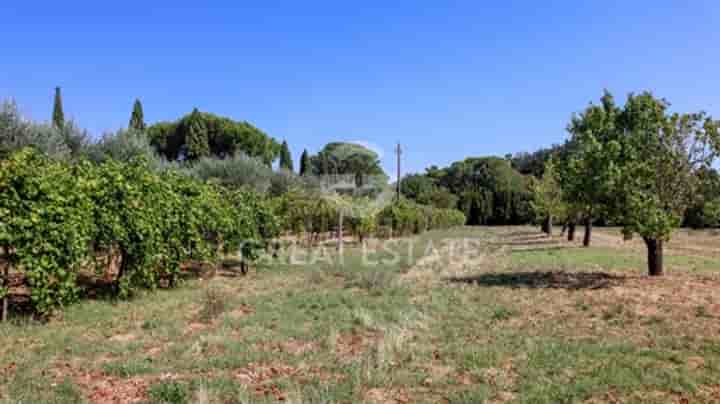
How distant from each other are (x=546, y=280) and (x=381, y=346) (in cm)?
650

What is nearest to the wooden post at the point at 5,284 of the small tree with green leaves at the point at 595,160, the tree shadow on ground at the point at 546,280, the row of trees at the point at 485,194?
the tree shadow on ground at the point at 546,280

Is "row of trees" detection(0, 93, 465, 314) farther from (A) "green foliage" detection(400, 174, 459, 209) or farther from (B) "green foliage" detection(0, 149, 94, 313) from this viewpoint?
(A) "green foliage" detection(400, 174, 459, 209)

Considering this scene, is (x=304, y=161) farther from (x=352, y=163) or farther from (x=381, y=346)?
(x=381, y=346)

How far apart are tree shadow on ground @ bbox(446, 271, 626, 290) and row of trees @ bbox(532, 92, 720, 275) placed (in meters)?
1.25

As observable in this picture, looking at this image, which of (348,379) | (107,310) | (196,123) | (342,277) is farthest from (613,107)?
(196,123)

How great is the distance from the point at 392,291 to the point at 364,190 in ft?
66.5

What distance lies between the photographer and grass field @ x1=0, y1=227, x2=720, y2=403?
3.89 meters

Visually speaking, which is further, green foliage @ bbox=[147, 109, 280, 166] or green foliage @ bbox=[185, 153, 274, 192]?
green foliage @ bbox=[147, 109, 280, 166]

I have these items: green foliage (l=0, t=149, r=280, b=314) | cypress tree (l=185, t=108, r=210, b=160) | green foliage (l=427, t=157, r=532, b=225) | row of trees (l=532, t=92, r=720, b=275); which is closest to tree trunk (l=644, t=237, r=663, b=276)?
row of trees (l=532, t=92, r=720, b=275)

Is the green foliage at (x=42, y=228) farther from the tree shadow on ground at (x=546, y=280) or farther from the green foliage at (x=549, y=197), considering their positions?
the green foliage at (x=549, y=197)

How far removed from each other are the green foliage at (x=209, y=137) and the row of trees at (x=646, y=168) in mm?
A: 35372

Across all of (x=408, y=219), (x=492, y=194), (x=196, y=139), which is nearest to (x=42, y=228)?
(x=408, y=219)

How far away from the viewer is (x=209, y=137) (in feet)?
146

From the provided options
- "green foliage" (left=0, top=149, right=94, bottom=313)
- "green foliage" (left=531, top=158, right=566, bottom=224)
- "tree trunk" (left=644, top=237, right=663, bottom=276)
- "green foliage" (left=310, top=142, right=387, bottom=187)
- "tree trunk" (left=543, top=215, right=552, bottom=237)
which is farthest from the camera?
"green foliage" (left=310, top=142, right=387, bottom=187)
